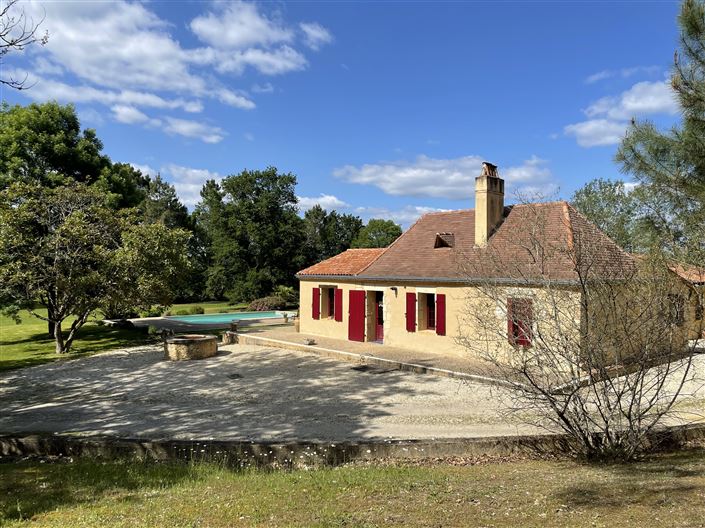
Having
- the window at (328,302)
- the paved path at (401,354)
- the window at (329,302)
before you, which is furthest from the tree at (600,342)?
the window at (328,302)

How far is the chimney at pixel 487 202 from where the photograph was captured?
17.3 metres

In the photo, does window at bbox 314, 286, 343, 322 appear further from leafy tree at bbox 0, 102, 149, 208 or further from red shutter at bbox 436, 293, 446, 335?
leafy tree at bbox 0, 102, 149, 208

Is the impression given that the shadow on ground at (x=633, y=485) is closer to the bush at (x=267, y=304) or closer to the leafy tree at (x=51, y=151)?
the leafy tree at (x=51, y=151)

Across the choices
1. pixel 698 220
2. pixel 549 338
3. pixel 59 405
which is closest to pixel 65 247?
pixel 59 405

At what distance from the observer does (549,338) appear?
810cm

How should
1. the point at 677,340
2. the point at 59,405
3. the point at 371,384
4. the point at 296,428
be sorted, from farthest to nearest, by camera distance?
the point at 371,384 → the point at 59,405 → the point at 296,428 → the point at 677,340

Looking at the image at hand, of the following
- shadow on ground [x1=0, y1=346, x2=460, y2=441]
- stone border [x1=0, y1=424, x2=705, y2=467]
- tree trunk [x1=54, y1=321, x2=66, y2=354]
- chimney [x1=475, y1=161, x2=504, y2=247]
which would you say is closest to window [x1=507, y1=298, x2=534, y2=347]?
stone border [x1=0, y1=424, x2=705, y2=467]

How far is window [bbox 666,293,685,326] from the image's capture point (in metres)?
7.45

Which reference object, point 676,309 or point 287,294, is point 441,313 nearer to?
point 676,309

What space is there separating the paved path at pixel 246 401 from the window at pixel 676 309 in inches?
138

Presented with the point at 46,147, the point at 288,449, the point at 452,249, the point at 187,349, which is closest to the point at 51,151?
the point at 46,147

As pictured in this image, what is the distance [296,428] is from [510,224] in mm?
11069

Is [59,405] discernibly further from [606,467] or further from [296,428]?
[606,467]

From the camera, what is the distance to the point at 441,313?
1706cm
